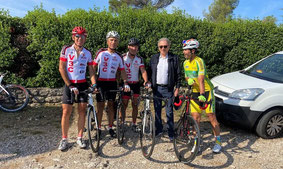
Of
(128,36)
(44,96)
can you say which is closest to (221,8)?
(128,36)

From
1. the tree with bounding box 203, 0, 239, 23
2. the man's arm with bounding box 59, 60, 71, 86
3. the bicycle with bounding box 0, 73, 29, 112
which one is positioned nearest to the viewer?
the man's arm with bounding box 59, 60, 71, 86

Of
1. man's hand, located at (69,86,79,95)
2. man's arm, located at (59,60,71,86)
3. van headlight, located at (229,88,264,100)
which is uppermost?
man's arm, located at (59,60,71,86)

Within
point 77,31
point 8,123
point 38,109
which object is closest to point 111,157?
point 77,31

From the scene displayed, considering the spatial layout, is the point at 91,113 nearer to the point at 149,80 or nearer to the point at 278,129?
the point at 149,80

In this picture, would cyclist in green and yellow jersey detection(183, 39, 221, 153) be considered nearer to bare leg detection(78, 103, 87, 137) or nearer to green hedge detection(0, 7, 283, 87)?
bare leg detection(78, 103, 87, 137)

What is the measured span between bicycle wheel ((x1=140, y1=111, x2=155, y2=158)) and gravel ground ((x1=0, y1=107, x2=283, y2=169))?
0.47 feet

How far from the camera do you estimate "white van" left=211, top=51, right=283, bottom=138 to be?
403 centimetres

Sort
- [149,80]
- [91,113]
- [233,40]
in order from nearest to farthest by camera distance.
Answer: [91,113] < [149,80] < [233,40]

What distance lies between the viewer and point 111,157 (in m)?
3.49

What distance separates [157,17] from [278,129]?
14.6ft

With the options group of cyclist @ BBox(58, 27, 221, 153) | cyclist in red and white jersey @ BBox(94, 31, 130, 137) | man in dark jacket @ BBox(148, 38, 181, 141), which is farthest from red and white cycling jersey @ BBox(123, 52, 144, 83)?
man in dark jacket @ BBox(148, 38, 181, 141)

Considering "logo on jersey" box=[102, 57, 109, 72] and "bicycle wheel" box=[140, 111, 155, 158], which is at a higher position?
"logo on jersey" box=[102, 57, 109, 72]

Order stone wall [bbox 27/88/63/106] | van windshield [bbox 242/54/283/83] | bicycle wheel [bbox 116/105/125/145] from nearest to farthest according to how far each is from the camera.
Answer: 1. bicycle wheel [bbox 116/105/125/145]
2. van windshield [bbox 242/54/283/83]
3. stone wall [bbox 27/88/63/106]

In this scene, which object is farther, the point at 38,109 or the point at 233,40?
the point at 233,40
